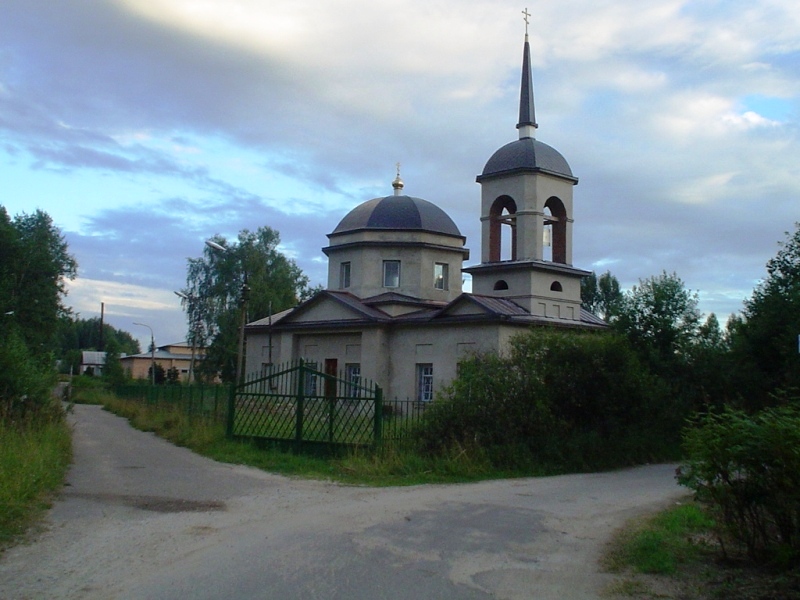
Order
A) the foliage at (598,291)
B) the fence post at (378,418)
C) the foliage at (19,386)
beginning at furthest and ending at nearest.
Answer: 1. the foliage at (598,291)
2. the foliage at (19,386)
3. the fence post at (378,418)

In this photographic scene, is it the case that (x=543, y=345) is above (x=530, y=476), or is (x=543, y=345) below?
above

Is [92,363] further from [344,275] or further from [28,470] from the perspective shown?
[28,470]

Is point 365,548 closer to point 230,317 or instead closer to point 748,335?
point 748,335

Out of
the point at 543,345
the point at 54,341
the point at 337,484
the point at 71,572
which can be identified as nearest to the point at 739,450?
the point at 71,572

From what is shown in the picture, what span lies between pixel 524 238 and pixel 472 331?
411 centimetres

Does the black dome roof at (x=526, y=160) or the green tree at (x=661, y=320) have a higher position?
the black dome roof at (x=526, y=160)

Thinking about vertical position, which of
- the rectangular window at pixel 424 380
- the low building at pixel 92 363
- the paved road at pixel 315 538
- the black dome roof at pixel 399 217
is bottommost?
the paved road at pixel 315 538

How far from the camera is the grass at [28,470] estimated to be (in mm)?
9469

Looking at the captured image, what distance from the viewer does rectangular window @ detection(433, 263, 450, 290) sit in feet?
125

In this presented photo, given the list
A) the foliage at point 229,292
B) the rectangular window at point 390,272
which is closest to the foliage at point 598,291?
the foliage at point 229,292

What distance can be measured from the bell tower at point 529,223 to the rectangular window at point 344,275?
7537 mm

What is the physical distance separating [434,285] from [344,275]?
4.42m

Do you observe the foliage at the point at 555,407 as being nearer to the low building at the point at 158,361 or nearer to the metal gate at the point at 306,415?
the metal gate at the point at 306,415

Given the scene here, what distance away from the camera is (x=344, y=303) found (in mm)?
35312
